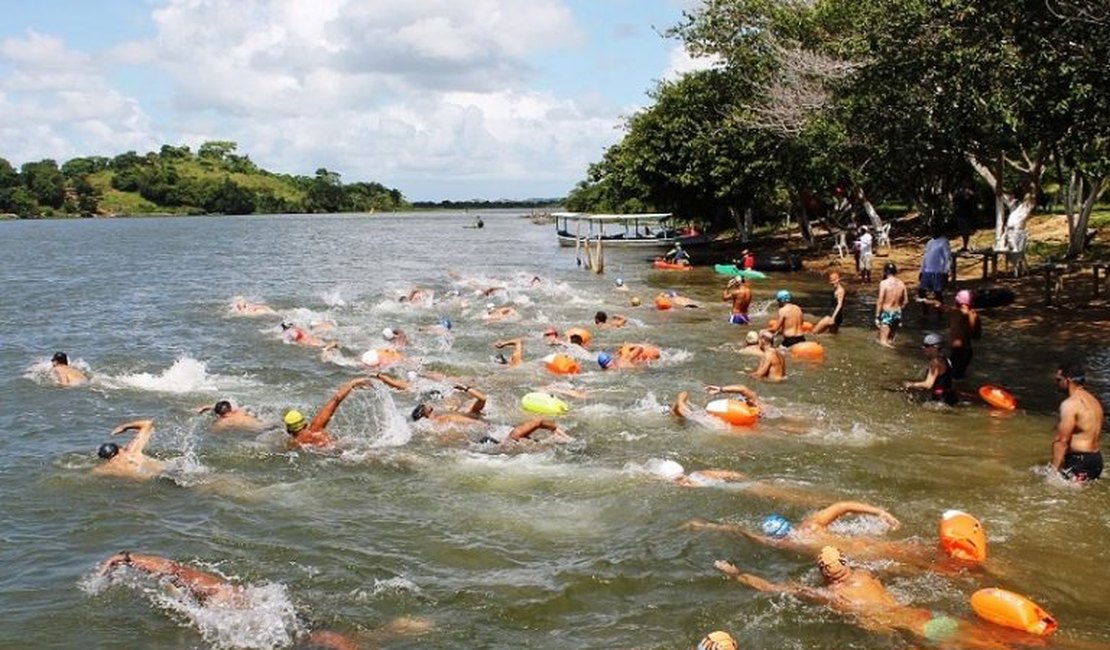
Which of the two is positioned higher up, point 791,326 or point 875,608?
point 791,326

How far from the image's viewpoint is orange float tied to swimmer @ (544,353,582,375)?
60.4 feet

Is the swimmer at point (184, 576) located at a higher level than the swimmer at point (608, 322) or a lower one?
lower

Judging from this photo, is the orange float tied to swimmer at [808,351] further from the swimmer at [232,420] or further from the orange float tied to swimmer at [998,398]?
the swimmer at [232,420]

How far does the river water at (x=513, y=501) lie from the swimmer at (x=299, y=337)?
1.55 feet

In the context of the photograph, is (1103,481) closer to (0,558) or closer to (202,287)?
(0,558)

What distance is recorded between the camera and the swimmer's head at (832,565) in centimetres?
861

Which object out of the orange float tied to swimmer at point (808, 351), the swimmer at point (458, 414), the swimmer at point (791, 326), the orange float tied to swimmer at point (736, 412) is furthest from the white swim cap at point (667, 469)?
the swimmer at point (791, 326)

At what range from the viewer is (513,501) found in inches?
456

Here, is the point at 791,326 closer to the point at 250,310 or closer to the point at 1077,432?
the point at 1077,432

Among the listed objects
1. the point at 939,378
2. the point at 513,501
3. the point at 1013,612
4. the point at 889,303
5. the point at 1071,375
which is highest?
the point at 1071,375

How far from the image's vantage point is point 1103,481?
1134 centimetres

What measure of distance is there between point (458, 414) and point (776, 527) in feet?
20.1

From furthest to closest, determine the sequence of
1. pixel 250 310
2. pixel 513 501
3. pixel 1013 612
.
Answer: pixel 250 310
pixel 513 501
pixel 1013 612

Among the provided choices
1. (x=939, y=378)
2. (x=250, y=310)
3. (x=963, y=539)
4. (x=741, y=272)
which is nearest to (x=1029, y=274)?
(x=741, y=272)
